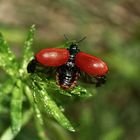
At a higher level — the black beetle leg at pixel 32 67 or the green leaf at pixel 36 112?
the black beetle leg at pixel 32 67

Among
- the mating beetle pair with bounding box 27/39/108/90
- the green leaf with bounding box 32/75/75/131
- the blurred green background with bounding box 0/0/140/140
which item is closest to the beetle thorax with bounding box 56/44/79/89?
the mating beetle pair with bounding box 27/39/108/90

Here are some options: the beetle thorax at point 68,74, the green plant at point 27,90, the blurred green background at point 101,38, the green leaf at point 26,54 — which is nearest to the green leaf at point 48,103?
the green plant at point 27,90

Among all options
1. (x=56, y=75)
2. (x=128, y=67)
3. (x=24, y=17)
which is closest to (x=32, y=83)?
(x=56, y=75)

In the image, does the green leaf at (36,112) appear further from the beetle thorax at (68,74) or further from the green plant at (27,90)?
the beetle thorax at (68,74)

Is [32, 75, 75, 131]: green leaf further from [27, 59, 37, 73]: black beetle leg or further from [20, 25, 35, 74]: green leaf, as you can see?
[20, 25, 35, 74]: green leaf

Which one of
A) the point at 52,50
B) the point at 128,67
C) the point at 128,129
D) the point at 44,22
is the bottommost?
the point at 128,129

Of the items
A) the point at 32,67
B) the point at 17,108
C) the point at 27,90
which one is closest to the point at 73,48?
the point at 32,67

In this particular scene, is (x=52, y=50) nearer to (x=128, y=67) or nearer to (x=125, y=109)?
(x=128, y=67)
